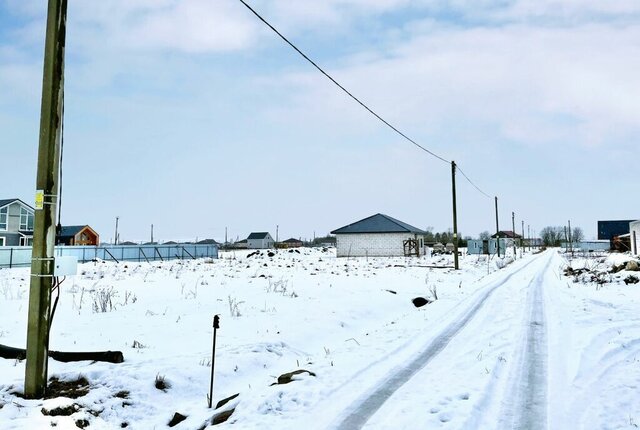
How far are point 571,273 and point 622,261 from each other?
242cm

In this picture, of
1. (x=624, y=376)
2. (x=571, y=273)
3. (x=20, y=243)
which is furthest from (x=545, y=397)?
(x=20, y=243)

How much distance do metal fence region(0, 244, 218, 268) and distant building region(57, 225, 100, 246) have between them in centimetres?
1942

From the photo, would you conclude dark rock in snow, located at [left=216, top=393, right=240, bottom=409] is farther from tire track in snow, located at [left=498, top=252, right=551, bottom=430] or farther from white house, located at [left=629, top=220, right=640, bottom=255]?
white house, located at [left=629, top=220, right=640, bottom=255]

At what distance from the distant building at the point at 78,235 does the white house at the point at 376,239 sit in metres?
35.3

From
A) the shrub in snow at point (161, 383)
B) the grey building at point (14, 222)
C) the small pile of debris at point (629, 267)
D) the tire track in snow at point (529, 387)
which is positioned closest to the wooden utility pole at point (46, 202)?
the shrub in snow at point (161, 383)

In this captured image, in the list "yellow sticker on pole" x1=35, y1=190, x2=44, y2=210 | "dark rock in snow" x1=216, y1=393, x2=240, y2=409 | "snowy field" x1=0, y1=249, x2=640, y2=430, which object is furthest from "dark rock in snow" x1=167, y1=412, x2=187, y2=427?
"yellow sticker on pole" x1=35, y1=190, x2=44, y2=210

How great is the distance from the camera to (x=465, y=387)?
5.20 m

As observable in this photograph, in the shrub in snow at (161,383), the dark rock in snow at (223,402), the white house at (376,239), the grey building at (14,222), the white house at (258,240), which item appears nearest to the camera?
the dark rock in snow at (223,402)

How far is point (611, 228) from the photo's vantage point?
86250 millimetres

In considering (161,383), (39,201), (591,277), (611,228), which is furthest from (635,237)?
(611,228)

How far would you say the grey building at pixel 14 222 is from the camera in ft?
140

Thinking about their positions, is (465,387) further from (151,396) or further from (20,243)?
(20,243)

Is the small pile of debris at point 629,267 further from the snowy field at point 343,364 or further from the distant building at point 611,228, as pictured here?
the distant building at point 611,228

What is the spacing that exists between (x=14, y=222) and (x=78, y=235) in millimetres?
15058
